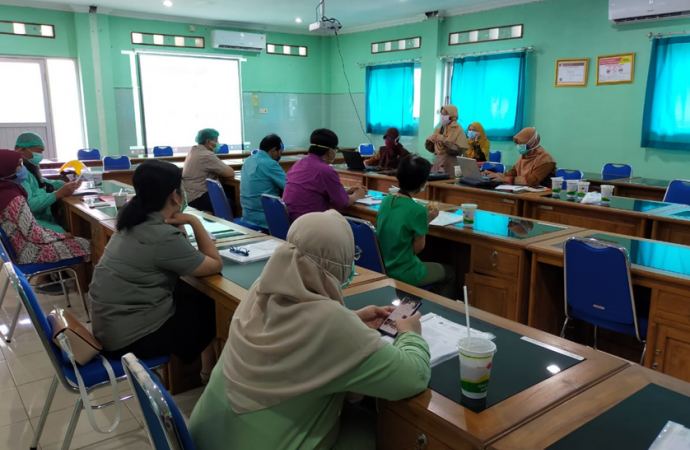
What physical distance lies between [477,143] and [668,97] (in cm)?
220

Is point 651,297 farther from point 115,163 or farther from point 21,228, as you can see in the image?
point 115,163

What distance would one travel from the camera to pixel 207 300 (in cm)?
234

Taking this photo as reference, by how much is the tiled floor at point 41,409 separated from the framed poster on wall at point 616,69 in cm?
605

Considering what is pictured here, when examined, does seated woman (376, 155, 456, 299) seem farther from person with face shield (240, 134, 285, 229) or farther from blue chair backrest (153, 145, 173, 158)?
blue chair backrest (153, 145, 173, 158)

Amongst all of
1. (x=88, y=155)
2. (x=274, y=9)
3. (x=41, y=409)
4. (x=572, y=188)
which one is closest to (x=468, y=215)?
(x=572, y=188)

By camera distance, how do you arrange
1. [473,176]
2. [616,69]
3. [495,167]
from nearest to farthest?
[473,176]
[495,167]
[616,69]

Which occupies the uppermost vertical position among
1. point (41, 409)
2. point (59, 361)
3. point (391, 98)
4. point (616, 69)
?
point (616, 69)

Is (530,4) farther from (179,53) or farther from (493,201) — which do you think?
(179,53)

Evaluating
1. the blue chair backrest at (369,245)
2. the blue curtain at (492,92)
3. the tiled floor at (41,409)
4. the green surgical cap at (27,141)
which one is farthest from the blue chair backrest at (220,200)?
the blue curtain at (492,92)

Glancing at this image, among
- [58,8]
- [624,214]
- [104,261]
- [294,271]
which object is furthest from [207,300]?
[58,8]

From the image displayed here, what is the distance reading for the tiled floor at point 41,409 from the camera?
7.45 feet

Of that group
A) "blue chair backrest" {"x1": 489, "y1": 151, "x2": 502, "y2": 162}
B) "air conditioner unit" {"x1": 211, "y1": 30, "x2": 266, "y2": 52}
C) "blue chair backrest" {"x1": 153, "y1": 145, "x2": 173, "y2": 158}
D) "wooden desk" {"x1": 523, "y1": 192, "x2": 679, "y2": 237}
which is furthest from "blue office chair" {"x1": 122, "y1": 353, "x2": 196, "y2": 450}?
"air conditioner unit" {"x1": 211, "y1": 30, "x2": 266, "y2": 52}

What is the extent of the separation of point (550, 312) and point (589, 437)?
6.16ft

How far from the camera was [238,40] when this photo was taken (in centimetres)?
925
